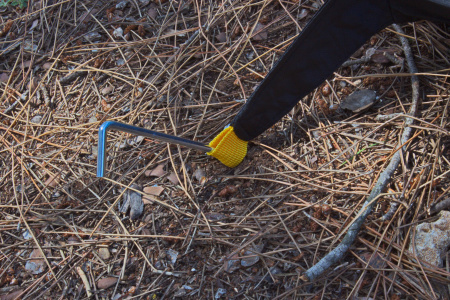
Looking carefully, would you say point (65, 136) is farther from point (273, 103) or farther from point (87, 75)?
point (273, 103)

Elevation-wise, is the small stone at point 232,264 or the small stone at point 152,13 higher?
the small stone at point 152,13

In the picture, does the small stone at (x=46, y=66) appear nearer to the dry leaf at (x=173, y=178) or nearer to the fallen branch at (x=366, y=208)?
the dry leaf at (x=173, y=178)

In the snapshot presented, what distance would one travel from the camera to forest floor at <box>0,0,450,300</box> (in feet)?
3.93

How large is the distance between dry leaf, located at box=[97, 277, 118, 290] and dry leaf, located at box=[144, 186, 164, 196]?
312 mm

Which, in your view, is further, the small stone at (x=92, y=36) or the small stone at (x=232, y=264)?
the small stone at (x=92, y=36)

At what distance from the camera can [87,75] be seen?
5.90 feet

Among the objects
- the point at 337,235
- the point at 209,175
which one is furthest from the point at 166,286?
the point at 337,235

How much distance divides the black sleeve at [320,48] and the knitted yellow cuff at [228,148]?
0.09 ft

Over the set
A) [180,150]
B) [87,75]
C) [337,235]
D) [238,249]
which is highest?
[87,75]

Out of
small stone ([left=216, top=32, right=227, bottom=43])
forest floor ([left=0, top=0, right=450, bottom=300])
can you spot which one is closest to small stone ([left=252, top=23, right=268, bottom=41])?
forest floor ([left=0, top=0, right=450, bottom=300])

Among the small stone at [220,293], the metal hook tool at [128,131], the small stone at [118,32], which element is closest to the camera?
the metal hook tool at [128,131]

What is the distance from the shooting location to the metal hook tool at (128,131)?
1085 millimetres

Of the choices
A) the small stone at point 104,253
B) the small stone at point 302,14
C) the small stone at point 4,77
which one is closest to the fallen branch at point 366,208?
the small stone at point 302,14

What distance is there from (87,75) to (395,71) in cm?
129
